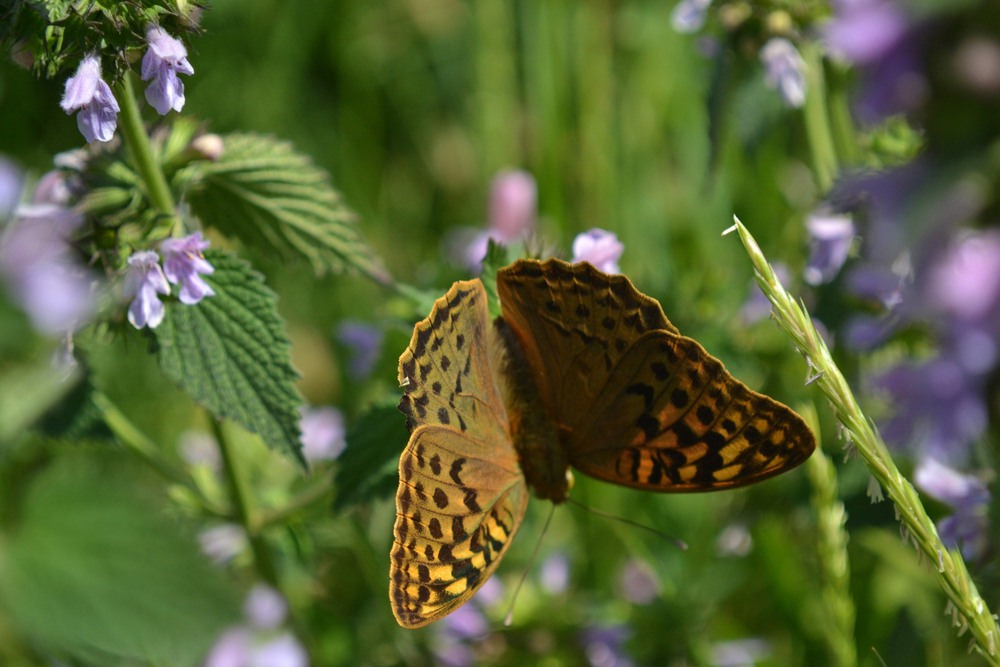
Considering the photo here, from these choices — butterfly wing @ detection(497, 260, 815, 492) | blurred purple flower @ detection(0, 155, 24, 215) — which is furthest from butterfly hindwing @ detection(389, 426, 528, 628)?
blurred purple flower @ detection(0, 155, 24, 215)

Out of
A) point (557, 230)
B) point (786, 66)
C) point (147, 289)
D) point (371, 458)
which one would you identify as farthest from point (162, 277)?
point (557, 230)

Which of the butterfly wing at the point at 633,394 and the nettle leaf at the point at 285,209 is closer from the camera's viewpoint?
the butterfly wing at the point at 633,394

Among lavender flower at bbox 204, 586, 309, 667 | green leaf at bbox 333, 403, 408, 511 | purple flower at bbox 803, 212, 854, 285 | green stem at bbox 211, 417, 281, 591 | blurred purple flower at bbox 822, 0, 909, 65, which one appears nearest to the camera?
blurred purple flower at bbox 822, 0, 909, 65

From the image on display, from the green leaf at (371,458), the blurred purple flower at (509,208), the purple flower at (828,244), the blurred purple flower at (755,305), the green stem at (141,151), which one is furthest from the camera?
the blurred purple flower at (509,208)

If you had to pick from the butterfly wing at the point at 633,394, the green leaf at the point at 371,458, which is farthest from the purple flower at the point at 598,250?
the green leaf at the point at 371,458

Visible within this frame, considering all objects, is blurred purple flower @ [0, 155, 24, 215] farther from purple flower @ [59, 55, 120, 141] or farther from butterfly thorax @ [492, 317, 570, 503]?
butterfly thorax @ [492, 317, 570, 503]

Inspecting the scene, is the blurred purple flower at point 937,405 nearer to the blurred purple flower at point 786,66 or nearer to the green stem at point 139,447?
the blurred purple flower at point 786,66

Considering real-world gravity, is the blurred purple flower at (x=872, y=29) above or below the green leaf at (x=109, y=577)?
above
